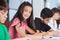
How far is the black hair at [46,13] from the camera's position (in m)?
0.90

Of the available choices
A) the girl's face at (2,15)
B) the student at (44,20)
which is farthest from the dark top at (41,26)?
the girl's face at (2,15)

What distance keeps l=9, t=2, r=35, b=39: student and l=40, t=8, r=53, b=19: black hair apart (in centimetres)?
8

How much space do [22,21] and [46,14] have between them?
16cm

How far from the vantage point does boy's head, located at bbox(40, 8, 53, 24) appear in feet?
2.97

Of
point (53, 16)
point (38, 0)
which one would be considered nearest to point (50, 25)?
point (53, 16)

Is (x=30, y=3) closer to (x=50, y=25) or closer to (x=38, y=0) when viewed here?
(x=38, y=0)

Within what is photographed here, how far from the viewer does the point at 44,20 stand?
3.02ft

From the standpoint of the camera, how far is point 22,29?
849 millimetres

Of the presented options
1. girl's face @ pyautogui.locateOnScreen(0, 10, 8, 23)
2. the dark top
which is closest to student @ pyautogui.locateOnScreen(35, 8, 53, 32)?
the dark top

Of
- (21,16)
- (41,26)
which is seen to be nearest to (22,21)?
(21,16)

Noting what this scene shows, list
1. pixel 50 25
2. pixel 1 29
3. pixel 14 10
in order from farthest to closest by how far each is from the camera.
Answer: pixel 50 25 < pixel 14 10 < pixel 1 29

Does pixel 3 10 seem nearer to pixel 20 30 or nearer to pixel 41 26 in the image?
pixel 20 30

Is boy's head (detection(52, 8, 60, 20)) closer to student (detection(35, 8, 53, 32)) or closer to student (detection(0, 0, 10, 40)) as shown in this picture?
student (detection(35, 8, 53, 32))

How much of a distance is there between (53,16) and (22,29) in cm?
21
